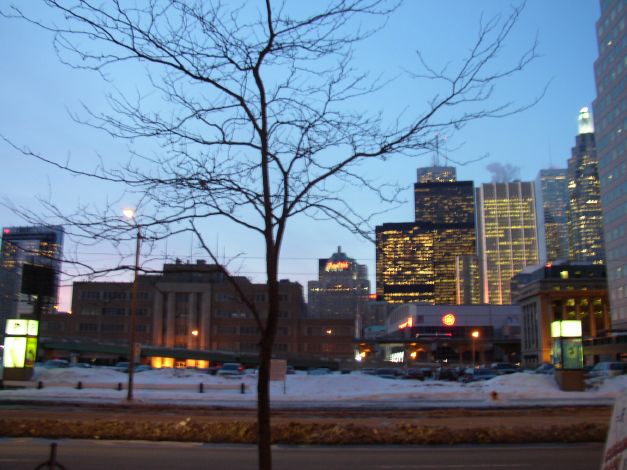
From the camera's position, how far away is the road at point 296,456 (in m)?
12.4

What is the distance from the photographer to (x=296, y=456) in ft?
45.1

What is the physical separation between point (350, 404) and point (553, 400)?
988 centimetres

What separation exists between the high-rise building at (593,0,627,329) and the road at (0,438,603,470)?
310 feet

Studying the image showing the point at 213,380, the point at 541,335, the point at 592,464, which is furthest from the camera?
the point at 541,335

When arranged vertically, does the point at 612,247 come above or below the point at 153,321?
above

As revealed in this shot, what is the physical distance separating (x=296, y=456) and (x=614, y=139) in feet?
337

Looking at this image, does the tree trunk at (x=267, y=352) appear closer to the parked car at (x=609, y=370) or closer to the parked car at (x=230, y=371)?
the parked car at (x=609, y=370)

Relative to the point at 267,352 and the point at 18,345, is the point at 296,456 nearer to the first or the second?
the point at 267,352

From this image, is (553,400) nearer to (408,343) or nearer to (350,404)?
(350,404)

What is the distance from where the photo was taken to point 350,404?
29.1 m

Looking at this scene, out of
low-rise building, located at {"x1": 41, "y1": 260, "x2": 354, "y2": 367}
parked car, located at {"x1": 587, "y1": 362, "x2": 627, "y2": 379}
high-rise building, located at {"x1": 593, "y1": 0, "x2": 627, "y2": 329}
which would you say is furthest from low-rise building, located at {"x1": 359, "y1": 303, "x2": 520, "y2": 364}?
parked car, located at {"x1": 587, "y1": 362, "x2": 627, "y2": 379}

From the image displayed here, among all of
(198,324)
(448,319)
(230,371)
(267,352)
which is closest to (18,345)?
(230,371)

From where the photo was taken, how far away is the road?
12.4 meters

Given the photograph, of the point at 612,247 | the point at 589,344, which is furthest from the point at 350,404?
the point at 589,344
